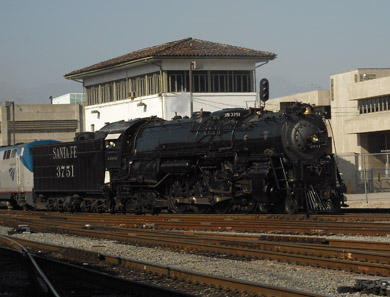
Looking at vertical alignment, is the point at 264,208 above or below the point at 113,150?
below

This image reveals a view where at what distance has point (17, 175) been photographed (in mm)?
33625

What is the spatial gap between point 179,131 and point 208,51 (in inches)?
1059

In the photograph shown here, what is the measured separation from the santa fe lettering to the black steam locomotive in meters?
0.05

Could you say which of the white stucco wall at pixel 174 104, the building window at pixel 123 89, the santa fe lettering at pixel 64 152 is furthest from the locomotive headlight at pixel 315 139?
the building window at pixel 123 89

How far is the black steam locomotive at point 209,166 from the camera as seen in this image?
68.4ft

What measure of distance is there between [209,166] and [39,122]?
52812 mm

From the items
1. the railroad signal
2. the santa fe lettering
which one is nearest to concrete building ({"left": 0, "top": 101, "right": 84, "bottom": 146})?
the santa fe lettering

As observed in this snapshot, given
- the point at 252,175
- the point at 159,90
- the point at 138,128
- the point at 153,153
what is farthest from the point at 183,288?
the point at 159,90

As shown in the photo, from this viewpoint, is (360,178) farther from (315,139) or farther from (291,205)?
(291,205)

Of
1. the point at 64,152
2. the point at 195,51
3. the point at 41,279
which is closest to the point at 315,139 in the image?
the point at 64,152

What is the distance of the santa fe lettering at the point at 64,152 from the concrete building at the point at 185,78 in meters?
18.6

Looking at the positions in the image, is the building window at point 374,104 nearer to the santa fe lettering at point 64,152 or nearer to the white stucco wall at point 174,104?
the white stucco wall at point 174,104

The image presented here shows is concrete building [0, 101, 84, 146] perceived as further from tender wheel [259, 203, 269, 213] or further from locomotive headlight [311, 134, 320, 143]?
locomotive headlight [311, 134, 320, 143]

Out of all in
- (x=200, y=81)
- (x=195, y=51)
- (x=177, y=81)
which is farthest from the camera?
(x=195, y=51)
